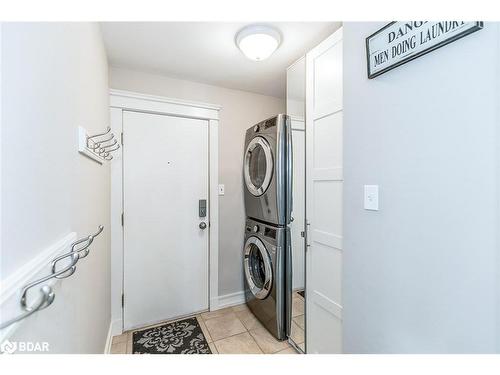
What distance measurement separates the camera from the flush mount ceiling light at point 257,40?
1.53 meters

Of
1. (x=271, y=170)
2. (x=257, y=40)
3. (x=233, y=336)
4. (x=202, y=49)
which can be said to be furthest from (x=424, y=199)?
(x=233, y=336)

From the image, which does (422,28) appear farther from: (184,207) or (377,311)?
(184,207)

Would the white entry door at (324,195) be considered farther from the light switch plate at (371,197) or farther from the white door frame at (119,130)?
the white door frame at (119,130)

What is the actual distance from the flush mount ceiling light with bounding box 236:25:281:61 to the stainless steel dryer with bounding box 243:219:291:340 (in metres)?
1.32

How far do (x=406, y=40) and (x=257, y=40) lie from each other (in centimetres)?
97

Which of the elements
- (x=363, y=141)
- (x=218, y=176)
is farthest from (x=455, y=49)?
(x=218, y=176)

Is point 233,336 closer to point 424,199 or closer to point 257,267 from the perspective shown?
point 257,267

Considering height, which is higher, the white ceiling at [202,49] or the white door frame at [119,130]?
the white ceiling at [202,49]

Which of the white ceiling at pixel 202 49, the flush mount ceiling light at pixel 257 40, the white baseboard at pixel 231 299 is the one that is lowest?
the white baseboard at pixel 231 299

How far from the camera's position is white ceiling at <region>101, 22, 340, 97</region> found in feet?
5.06

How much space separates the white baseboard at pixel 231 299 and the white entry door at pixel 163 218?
0.16 meters

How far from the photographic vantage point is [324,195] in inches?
61.1

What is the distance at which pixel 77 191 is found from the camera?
1.02 metres

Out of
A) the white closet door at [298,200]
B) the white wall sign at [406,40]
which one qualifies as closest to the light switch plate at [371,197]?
the white wall sign at [406,40]
